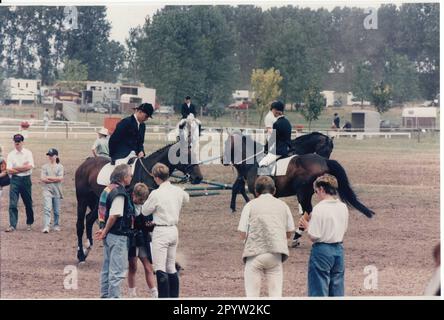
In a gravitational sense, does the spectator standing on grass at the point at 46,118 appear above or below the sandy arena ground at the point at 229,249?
above

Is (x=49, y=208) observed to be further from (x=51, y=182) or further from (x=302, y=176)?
(x=302, y=176)

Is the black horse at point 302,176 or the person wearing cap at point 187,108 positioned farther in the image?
the person wearing cap at point 187,108

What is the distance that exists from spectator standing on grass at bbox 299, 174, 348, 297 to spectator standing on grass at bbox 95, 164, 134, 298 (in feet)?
5.91

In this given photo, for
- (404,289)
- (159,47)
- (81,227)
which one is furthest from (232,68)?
(404,289)

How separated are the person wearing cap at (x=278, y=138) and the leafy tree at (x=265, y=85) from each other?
3.23 metres

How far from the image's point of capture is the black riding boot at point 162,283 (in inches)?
344

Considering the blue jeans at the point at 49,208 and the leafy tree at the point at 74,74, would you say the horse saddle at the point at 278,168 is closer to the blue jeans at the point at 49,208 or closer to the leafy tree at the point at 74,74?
→ the blue jeans at the point at 49,208

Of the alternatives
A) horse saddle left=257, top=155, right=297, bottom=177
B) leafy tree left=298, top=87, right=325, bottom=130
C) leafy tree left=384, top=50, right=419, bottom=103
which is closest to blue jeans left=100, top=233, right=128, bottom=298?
horse saddle left=257, top=155, right=297, bottom=177

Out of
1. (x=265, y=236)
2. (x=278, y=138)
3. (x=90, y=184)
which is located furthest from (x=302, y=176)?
(x=265, y=236)

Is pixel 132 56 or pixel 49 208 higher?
pixel 132 56

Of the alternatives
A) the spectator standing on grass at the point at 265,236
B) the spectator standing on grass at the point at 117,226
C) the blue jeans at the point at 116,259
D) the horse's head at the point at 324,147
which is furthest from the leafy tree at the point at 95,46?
the spectator standing on grass at the point at 265,236

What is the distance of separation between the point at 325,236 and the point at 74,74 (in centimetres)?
1050

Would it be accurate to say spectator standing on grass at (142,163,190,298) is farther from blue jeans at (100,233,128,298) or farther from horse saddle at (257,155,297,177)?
horse saddle at (257,155,297,177)

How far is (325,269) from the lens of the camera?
8.30 meters
